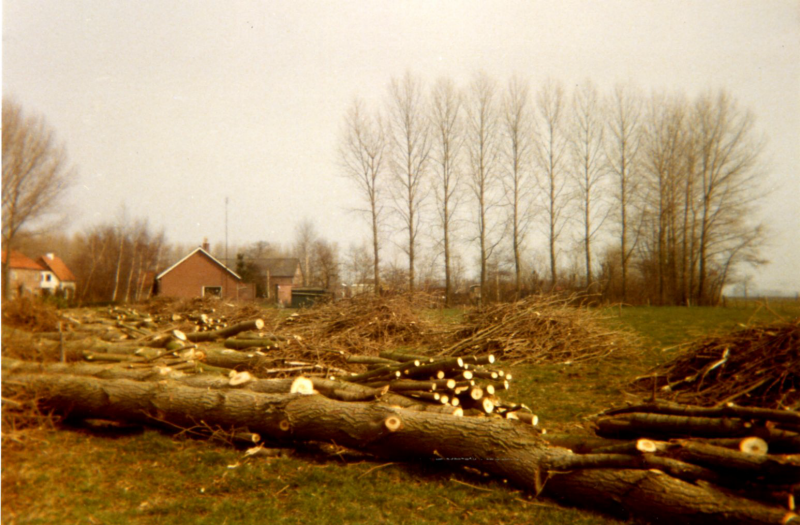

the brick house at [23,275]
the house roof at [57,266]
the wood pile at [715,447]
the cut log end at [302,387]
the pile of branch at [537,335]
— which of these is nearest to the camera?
the wood pile at [715,447]

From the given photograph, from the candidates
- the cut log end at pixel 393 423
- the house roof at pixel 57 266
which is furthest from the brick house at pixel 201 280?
the cut log end at pixel 393 423

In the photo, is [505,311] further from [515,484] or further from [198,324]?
[198,324]

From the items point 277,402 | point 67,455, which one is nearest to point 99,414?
point 67,455

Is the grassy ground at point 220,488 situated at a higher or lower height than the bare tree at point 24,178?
lower

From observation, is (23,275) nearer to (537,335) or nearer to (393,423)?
(393,423)

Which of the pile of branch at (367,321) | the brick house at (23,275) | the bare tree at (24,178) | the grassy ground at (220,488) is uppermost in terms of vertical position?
the bare tree at (24,178)

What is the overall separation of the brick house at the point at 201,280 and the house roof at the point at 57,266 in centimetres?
1409

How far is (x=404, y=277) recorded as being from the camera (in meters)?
15.6

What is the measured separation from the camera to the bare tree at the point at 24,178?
4.34 m

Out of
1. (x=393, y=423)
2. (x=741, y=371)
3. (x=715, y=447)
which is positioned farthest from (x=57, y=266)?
(x=741, y=371)

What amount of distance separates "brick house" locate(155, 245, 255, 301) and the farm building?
14.1 meters

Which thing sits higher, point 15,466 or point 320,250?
point 320,250

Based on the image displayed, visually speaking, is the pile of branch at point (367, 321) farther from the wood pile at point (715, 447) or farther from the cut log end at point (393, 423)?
the wood pile at point (715, 447)

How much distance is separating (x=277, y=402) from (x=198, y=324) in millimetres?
10614
